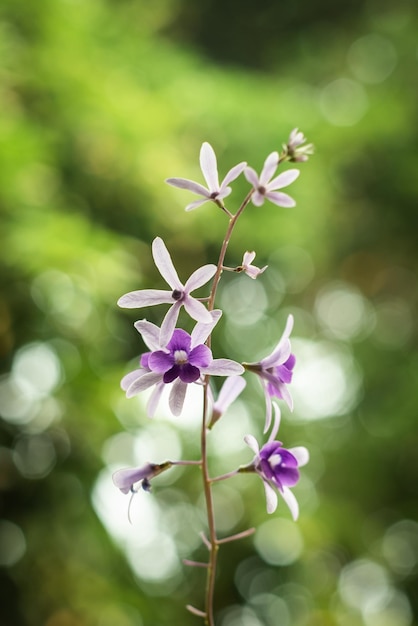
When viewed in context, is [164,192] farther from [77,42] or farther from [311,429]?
[311,429]

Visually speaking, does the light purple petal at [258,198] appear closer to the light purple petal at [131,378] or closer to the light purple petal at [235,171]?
the light purple petal at [235,171]

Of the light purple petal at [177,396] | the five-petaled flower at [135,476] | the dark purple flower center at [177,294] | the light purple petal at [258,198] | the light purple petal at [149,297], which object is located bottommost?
the five-petaled flower at [135,476]

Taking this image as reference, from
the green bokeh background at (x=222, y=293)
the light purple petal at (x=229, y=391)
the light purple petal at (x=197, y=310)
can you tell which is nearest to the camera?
the light purple petal at (x=197, y=310)

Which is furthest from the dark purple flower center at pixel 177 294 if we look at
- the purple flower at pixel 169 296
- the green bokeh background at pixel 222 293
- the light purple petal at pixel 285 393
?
the green bokeh background at pixel 222 293

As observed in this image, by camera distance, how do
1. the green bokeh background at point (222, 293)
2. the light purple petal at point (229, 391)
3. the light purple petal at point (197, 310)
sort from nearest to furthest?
the light purple petal at point (197, 310), the light purple petal at point (229, 391), the green bokeh background at point (222, 293)

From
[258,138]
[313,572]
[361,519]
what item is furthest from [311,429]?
[258,138]

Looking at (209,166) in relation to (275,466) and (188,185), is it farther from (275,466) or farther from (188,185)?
(275,466)

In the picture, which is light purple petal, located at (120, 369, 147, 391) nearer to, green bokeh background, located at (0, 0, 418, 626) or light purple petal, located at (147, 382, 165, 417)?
light purple petal, located at (147, 382, 165, 417)
